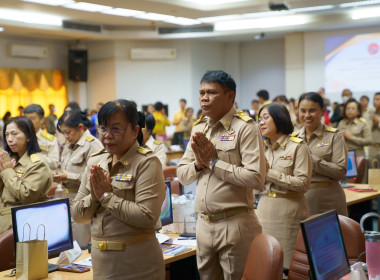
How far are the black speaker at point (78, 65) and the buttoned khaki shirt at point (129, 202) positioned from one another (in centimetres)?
1378

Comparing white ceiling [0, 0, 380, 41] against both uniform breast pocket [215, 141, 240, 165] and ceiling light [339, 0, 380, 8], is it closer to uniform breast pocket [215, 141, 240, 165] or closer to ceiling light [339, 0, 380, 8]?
ceiling light [339, 0, 380, 8]

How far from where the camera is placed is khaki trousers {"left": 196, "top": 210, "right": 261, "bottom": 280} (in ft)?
10.6

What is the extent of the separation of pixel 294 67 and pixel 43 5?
7.39m

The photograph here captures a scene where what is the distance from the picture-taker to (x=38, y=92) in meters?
15.7

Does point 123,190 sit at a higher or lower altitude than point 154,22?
lower

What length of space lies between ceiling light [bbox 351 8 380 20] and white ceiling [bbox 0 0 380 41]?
0.11 meters

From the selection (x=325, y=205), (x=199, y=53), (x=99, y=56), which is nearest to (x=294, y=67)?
(x=199, y=53)

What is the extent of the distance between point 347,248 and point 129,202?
1.36 meters

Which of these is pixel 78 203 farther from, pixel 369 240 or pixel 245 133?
pixel 369 240

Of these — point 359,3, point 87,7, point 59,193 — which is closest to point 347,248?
point 59,193

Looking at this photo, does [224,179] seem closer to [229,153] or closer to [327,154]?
[229,153]

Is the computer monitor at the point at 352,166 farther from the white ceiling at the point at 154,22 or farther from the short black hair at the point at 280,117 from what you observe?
the white ceiling at the point at 154,22

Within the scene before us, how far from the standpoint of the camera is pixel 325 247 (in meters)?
2.55

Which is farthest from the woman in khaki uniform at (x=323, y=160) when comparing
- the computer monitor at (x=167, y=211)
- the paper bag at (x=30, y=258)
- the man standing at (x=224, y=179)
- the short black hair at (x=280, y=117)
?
the paper bag at (x=30, y=258)
